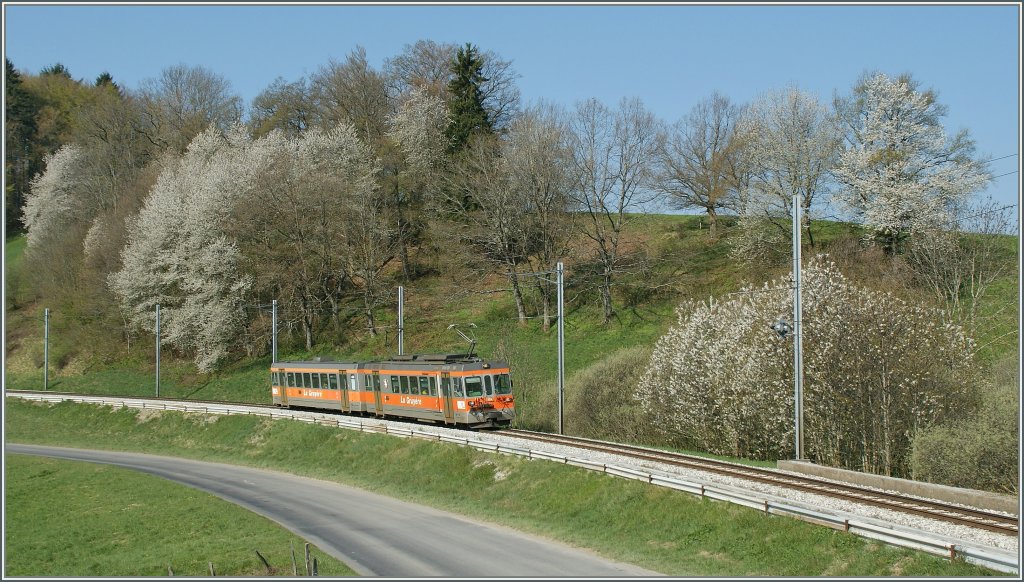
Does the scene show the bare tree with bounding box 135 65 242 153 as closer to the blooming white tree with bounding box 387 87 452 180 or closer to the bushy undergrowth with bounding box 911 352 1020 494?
the blooming white tree with bounding box 387 87 452 180

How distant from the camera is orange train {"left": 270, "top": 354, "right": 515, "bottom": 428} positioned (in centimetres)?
3591

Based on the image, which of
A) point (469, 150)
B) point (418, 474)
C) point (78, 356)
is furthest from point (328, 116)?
point (418, 474)

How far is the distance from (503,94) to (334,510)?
5531cm

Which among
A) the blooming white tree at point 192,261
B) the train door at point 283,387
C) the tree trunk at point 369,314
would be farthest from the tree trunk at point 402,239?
the train door at point 283,387

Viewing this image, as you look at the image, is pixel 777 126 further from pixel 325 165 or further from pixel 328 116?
pixel 328 116

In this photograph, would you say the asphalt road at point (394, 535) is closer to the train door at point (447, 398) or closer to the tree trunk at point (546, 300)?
the train door at point (447, 398)

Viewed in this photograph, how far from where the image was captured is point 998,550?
15547mm

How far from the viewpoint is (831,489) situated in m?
22.6

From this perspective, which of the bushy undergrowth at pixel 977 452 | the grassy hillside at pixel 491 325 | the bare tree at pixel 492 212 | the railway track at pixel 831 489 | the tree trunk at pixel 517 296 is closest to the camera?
the railway track at pixel 831 489

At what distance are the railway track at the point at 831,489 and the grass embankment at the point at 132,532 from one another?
11.1 m

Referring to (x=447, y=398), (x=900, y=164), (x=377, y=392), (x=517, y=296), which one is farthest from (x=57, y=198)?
(x=900, y=164)

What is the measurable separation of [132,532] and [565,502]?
12735 millimetres

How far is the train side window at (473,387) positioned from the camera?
35.8 metres

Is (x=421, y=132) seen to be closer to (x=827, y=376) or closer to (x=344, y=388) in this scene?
(x=344, y=388)
